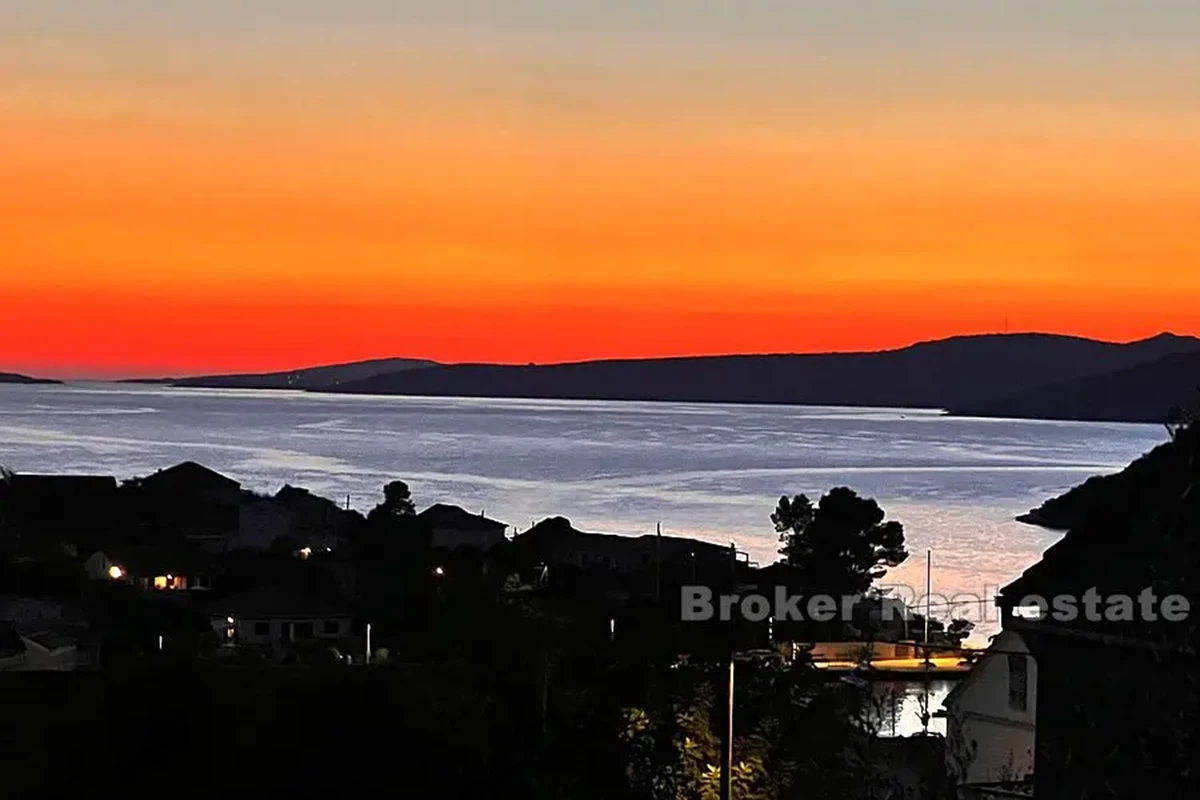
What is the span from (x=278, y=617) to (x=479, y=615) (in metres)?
15.0

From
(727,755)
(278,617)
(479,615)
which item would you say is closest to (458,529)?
(278,617)

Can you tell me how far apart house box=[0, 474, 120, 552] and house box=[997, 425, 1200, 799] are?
31288 mm

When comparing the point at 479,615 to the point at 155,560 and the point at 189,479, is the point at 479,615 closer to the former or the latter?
the point at 155,560

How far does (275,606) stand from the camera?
92.8 feet

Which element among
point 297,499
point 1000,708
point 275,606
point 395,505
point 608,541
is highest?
point 1000,708

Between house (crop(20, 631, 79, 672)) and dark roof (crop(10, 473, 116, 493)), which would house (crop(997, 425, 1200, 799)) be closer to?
house (crop(20, 631, 79, 672))

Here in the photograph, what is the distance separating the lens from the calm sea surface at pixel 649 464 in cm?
5866

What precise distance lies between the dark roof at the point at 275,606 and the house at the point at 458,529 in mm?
14143

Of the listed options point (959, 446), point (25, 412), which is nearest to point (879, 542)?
point (959, 446)

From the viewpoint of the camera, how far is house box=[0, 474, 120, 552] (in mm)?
39000

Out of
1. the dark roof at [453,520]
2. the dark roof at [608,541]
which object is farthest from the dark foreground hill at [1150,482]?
the dark roof at [453,520]

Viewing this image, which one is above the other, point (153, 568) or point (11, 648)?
point (11, 648)

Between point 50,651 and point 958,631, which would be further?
point 958,631

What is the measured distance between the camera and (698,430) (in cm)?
15275
